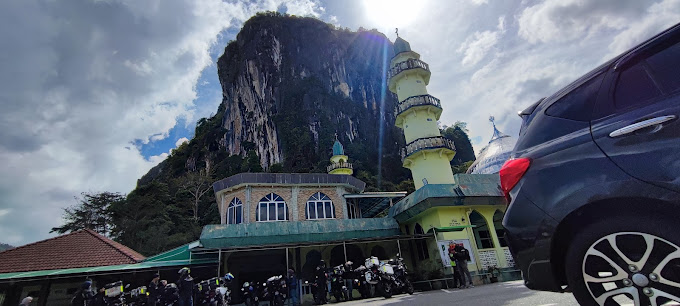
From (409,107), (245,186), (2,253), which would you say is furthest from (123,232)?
(409,107)

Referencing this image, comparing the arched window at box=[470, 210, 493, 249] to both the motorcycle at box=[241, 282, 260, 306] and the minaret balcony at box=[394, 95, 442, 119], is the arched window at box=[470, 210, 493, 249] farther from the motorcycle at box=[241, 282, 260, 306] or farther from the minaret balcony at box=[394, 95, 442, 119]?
the motorcycle at box=[241, 282, 260, 306]

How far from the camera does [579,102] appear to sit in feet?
7.47

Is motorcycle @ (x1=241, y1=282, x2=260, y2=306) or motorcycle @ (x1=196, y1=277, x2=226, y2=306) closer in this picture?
motorcycle @ (x1=196, y1=277, x2=226, y2=306)

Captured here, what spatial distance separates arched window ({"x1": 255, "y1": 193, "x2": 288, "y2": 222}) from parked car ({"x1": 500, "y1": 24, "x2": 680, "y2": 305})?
1617 centimetres

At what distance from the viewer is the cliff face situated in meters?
51.9

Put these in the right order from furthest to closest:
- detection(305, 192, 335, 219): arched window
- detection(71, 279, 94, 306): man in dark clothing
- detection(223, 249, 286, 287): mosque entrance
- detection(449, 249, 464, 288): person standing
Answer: detection(305, 192, 335, 219): arched window, detection(223, 249, 286, 287): mosque entrance, detection(449, 249, 464, 288): person standing, detection(71, 279, 94, 306): man in dark clothing

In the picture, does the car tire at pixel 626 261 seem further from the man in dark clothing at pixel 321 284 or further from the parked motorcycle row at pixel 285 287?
the man in dark clothing at pixel 321 284

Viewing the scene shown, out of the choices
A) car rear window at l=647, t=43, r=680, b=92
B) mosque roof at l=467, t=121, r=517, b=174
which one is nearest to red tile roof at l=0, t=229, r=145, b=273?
car rear window at l=647, t=43, r=680, b=92

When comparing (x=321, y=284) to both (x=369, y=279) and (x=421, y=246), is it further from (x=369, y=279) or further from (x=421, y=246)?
(x=421, y=246)

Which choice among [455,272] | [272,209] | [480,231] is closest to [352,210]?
[272,209]

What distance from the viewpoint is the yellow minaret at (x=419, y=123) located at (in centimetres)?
1856

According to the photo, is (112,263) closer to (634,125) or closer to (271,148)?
(634,125)

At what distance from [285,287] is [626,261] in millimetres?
10508

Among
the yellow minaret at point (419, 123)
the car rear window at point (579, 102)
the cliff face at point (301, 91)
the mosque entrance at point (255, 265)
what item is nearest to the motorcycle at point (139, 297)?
the mosque entrance at point (255, 265)
